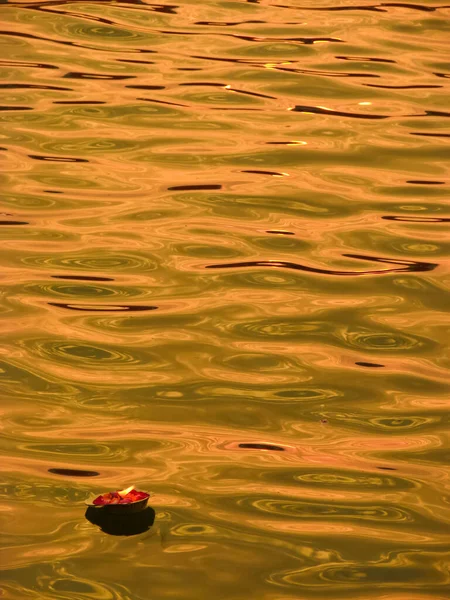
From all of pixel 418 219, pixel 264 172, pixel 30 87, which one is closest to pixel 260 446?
pixel 418 219

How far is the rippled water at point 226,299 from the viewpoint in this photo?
215 centimetres

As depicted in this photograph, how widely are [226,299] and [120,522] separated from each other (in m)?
1.10

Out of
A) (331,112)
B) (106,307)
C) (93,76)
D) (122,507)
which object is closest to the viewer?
(122,507)

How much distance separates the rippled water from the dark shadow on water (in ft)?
0.07

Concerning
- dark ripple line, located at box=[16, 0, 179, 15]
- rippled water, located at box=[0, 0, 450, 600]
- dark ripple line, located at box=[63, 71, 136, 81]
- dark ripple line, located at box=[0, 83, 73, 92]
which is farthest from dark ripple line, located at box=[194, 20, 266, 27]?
dark ripple line, located at box=[0, 83, 73, 92]

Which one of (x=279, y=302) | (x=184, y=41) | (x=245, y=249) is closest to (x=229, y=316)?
(x=279, y=302)

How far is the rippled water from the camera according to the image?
7.07ft

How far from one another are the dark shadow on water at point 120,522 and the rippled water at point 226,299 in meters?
0.02

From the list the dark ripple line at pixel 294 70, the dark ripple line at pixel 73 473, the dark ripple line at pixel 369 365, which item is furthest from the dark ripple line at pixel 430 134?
the dark ripple line at pixel 73 473

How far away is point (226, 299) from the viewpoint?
3.12m

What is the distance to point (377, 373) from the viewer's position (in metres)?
2.79

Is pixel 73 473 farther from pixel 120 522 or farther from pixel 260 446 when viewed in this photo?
pixel 260 446

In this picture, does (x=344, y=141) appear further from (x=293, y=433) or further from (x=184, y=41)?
(x=293, y=433)

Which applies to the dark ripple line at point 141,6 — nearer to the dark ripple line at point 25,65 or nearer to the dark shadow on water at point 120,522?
the dark ripple line at point 25,65
